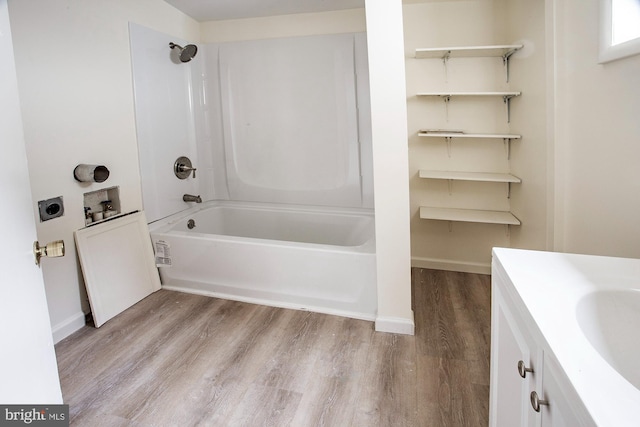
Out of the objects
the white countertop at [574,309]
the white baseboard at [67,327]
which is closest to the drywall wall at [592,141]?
the white countertop at [574,309]

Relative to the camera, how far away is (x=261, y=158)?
3.50 m

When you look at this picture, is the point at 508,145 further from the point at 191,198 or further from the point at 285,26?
the point at 191,198

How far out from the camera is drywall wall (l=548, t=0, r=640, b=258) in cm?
137

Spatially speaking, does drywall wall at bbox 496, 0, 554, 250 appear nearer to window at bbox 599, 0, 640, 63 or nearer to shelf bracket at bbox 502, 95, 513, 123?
shelf bracket at bbox 502, 95, 513, 123

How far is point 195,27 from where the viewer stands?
3.46 m

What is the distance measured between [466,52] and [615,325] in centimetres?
248

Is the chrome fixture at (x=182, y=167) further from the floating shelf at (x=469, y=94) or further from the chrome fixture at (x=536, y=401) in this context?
the chrome fixture at (x=536, y=401)

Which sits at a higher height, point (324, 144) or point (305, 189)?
point (324, 144)

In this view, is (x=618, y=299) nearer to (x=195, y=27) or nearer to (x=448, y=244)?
(x=448, y=244)

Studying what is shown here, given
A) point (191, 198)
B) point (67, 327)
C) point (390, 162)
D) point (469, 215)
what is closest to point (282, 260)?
point (390, 162)

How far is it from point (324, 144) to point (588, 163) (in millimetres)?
1994

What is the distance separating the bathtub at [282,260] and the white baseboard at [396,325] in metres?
0.13

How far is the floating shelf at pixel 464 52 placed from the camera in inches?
106

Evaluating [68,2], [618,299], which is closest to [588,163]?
→ [618,299]
